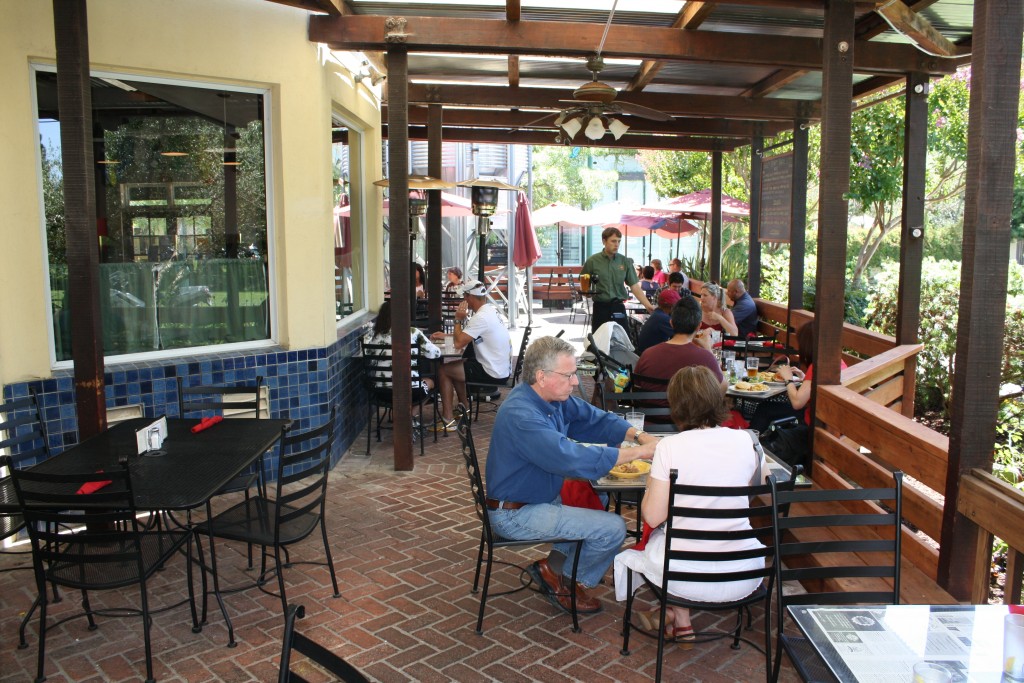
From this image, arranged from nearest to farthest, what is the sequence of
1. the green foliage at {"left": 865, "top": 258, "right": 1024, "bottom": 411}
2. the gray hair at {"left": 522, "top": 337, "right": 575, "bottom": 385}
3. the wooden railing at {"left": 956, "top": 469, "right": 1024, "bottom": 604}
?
1. the wooden railing at {"left": 956, "top": 469, "right": 1024, "bottom": 604}
2. the gray hair at {"left": 522, "top": 337, "right": 575, "bottom": 385}
3. the green foliage at {"left": 865, "top": 258, "right": 1024, "bottom": 411}

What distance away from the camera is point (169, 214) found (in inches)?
228

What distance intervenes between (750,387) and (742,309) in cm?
350

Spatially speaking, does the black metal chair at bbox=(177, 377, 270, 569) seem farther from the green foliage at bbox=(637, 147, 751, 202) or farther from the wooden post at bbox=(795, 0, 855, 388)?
the green foliage at bbox=(637, 147, 751, 202)

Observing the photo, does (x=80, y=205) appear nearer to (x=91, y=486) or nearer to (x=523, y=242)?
(x=91, y=486)

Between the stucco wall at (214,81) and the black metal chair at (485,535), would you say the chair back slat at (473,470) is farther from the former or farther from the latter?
the stucco wall at (214,81)

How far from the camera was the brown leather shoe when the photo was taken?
3965 millimetres

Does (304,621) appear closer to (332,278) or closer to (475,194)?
(332,278)

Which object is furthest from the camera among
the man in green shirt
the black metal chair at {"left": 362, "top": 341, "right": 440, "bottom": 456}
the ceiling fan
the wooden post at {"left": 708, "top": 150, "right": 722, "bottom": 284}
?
the wooden post at {"left": 708, "top": 150, "right": 722, "bottom": 284}

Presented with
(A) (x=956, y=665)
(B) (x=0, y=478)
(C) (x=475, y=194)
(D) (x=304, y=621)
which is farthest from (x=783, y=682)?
(C) (x=475, y=194)

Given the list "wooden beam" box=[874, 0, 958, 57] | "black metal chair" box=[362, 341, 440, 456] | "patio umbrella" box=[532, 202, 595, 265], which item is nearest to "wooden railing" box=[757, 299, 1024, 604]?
"wooden beam" box=[874, 0, 958, 57]

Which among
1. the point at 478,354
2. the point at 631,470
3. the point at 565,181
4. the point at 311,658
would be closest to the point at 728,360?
the point at 478,354

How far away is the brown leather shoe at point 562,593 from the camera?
3.96 m

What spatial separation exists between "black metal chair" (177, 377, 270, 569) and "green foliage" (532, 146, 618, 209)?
2646cm

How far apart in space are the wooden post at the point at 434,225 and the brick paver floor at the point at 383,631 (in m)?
4.70
